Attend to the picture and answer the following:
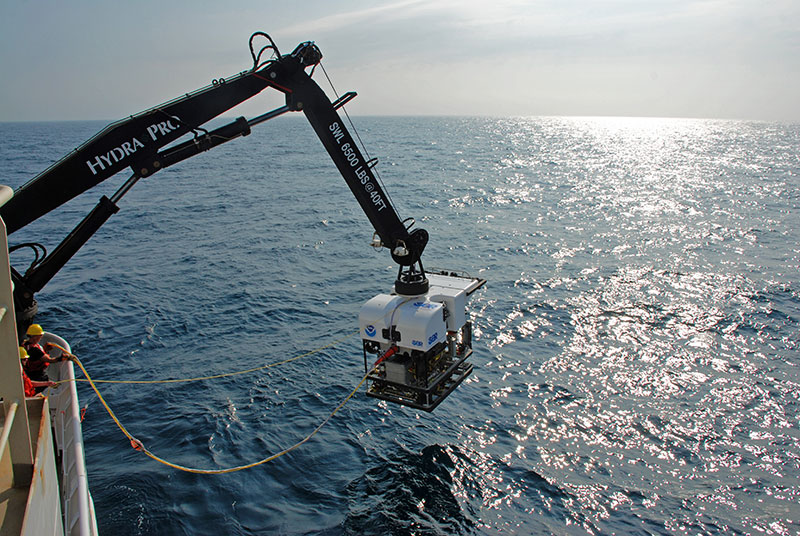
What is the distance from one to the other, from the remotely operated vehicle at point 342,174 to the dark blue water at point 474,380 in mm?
3080

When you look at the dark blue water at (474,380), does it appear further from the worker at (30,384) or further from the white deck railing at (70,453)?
the worker at (30,384)

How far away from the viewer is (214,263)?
32.2 meters

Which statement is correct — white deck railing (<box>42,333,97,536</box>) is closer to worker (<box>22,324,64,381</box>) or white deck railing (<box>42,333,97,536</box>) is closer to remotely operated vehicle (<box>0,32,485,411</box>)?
worker (<box>22,324,64,381</box>)

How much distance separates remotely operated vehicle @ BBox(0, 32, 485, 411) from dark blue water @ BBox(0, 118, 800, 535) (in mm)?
3080

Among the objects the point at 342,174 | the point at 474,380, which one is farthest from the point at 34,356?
the point at 474,380

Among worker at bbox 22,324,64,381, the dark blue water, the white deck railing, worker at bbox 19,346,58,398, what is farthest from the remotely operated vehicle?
the dark blue water

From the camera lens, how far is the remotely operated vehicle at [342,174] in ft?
36.4

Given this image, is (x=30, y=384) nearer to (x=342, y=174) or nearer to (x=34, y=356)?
(x=34, y=356)

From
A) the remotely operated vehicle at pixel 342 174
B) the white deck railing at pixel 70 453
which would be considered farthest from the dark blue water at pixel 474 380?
the remotely operated vehicle at pixel 342 174

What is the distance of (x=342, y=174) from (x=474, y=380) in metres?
9.61

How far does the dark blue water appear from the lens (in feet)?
42.9

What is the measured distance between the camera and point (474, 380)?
19.1 metres

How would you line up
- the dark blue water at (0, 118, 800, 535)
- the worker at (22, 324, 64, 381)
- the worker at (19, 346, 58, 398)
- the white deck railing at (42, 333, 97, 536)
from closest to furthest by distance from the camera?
the white deck railing at (42, 333, 97, 536) → the worker at (19, 346, 58, 398) → the worker at (22, 324, 64, 381) → the dark blue water at (0, 118, 800, 535)

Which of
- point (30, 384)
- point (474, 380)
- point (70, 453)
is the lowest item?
point (474, 380)
